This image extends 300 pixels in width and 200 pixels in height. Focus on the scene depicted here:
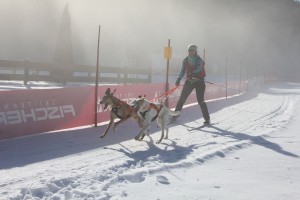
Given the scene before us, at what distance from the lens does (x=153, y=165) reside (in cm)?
489

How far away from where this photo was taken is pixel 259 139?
7.04 meters

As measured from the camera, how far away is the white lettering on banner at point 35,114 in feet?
21.4

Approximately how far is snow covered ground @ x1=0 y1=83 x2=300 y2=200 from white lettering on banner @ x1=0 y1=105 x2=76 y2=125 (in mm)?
377

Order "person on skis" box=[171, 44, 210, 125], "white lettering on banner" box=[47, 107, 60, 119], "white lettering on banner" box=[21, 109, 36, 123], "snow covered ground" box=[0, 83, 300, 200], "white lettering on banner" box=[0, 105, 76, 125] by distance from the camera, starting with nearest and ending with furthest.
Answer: "snow covered ground" box=[0, 83, 300, 200]
"white lettering on banner" box=[0, 105, 76, 125]
"white lettering on banner" box=[21, 109, 36, 123]
"white lettering on banner" box=[47, 107, 60, 119]
"person on skis" box=[171, 44, 210, 125]

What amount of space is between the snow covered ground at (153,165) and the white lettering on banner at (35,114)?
0.38 meters

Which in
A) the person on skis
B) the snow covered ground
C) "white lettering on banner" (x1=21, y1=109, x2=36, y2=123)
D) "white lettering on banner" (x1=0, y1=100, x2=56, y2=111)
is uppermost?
the person on skis

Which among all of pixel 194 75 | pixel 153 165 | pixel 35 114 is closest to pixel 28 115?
pixel 35 114

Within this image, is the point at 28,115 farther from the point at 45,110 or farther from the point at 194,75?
the point at 194,75

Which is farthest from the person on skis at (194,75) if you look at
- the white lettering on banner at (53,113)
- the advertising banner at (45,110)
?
the white lettering on banner at (53,113)

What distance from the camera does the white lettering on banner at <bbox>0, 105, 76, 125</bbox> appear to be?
6523 mm

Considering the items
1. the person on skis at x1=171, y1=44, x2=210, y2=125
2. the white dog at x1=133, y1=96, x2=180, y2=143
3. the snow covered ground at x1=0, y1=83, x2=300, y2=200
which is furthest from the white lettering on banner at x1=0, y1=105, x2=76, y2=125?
the person on skis at x1=171, y1=44, x2=210, y2=125

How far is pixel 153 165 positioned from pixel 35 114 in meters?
3.18

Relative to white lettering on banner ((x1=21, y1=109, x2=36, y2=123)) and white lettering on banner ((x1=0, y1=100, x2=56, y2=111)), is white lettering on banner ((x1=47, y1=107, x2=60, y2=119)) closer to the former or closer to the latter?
white lettering on banner ((x1=0, y1=100, x2=56, y2=111))

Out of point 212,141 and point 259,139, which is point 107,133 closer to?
point 212,141
